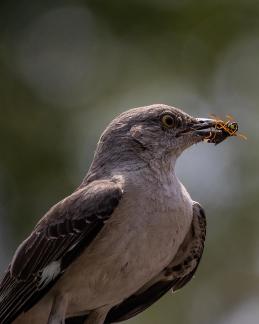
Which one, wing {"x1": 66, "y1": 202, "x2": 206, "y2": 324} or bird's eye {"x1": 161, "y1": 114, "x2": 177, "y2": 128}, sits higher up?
bird's eye {"x1": 161, "y1": 114, "x2": 177, "y2": 128}

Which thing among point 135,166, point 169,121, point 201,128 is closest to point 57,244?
point 135,166

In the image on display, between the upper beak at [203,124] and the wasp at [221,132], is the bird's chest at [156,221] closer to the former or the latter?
the upper beak at [203,124]

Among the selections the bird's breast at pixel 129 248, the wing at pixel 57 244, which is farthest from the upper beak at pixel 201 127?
the wing at pixel 57 244

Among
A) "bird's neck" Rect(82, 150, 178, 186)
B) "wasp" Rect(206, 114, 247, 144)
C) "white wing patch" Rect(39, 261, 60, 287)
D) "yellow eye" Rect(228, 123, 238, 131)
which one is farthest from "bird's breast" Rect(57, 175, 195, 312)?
"yellow eye" Rect(228, 123, 238, 131)

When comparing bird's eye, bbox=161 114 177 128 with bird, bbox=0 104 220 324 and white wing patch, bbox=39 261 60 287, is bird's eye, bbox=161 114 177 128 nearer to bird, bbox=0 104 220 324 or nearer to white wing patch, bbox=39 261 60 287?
bird, bbox=0 104 220 324

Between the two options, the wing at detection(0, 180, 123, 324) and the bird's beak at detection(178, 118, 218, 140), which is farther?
the bird's beak at detection(178, 118, 218, 140)

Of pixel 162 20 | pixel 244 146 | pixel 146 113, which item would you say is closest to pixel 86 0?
pixel 162 20
